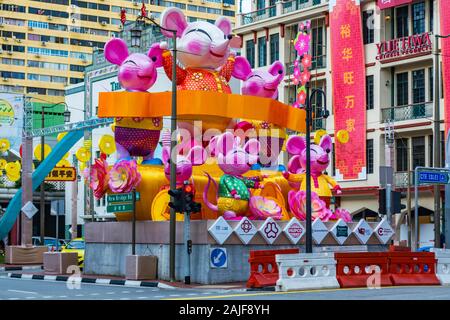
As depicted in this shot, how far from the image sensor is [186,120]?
106 ft

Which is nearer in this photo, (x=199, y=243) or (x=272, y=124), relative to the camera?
(x=199, y=243)

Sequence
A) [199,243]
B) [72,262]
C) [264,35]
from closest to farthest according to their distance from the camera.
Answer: [199,243]
[72,262]
[264,35]

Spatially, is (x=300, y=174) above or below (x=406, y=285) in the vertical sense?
above

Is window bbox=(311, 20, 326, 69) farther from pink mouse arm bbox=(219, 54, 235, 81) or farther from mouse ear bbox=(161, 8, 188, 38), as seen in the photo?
mouse ear bbox=(161, 8, 188, 38)

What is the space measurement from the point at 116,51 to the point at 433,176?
36.2 feet

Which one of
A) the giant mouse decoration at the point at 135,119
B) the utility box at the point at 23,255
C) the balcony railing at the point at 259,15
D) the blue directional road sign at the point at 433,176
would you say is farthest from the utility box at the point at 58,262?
the balcony railing at the point at 259,15

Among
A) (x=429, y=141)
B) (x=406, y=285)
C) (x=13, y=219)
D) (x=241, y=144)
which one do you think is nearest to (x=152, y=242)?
(x=241, y=144)

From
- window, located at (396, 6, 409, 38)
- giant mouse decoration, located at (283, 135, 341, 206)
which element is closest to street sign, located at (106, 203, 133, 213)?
giant mouse decoration, located at (283, 135, 341, 206)

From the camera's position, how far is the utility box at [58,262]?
36.3m

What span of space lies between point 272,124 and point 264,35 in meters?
26.5

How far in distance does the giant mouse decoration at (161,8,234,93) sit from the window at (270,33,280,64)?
25.9m

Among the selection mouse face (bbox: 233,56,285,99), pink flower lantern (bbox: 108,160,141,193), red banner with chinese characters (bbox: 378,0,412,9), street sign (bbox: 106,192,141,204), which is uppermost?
red banner with chinese characters (bbox: 378,0,412,9)

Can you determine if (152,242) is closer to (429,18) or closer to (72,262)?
(72,262)

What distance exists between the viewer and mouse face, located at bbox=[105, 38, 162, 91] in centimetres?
3216
